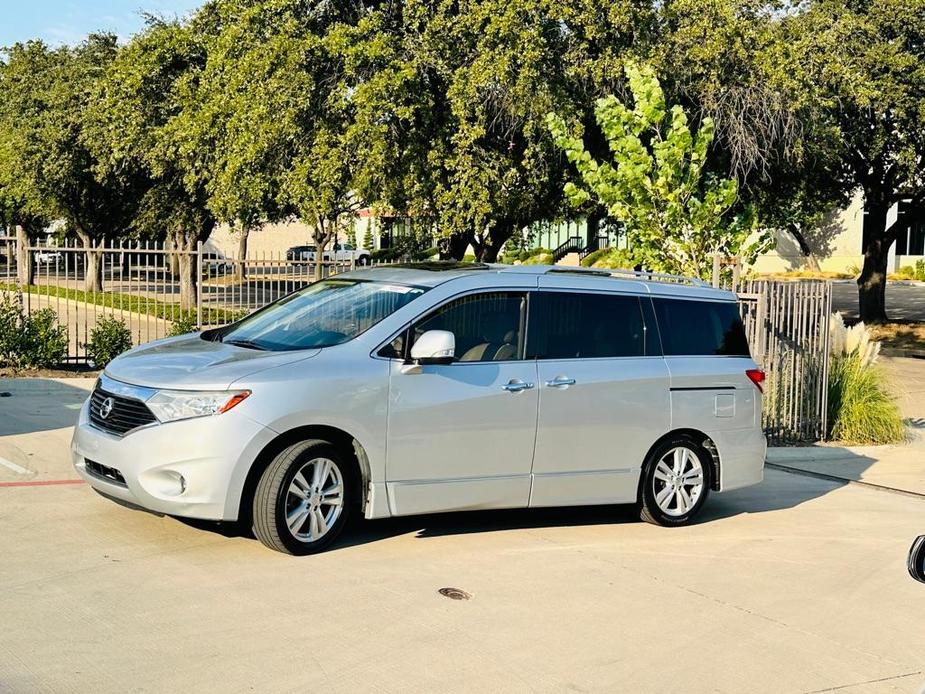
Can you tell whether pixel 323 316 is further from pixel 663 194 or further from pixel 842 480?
pixel 663 194

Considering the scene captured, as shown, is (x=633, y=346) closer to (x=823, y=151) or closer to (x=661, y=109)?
(x=661, y=109)

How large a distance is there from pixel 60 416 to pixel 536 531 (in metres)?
5.79

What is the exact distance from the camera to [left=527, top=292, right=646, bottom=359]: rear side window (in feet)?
26.7

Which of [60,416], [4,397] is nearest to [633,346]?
[60,416]

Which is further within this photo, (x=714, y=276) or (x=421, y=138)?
(x=421, y=138)

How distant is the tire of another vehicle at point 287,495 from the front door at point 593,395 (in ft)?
A: 4.80

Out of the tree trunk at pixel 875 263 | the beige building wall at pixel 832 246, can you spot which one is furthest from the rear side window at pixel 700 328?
the beige building wall at pixel 832 246

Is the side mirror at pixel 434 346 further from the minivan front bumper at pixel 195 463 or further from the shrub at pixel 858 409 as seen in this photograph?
the shrub at pixel 858 409

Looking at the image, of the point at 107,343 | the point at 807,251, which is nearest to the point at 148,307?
the point at 107,343

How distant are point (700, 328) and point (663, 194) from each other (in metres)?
5.15

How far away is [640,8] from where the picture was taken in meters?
20.5

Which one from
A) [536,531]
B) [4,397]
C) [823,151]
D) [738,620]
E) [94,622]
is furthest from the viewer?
[823,151]

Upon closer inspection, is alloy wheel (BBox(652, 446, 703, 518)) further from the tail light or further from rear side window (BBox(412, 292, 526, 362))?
rear side window (BBox(412, 292, 526, 362))

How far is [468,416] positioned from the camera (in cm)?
758
